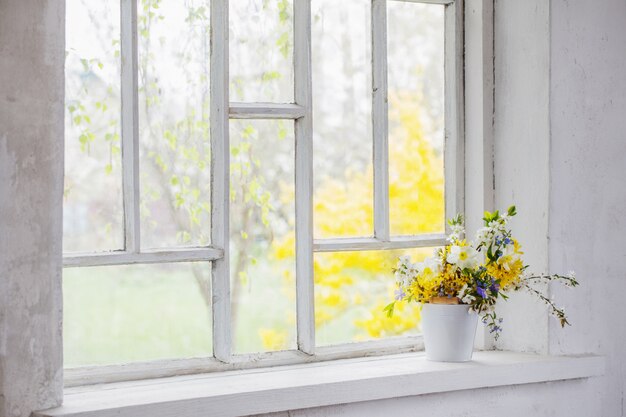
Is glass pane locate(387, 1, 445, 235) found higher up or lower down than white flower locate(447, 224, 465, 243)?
higher up

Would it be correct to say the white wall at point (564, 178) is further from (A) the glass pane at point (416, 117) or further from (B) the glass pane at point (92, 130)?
(B) the glass pane at point (92, 130)

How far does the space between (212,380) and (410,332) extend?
0.75 m

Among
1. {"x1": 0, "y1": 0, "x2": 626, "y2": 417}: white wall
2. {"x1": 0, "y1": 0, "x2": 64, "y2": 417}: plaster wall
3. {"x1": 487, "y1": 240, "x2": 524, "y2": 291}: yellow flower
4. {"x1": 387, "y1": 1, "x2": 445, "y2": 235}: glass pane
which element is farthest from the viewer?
{"x1": 387, "y1": 1, "x2": 445, "y2": 235}: glass pane

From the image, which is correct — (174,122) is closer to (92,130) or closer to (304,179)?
(92,130)

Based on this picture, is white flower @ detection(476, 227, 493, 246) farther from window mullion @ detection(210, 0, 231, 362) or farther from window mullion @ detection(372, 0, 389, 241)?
window mullion @ detection(210, 0, 231, 362)

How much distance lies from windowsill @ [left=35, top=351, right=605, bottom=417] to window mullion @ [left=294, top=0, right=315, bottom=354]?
6.0 inches

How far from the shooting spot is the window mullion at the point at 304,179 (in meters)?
2.65

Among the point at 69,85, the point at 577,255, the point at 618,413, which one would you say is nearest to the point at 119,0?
the point at 69,85

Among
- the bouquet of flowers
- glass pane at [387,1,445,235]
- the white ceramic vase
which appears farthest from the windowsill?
glass pane at [387,1,445,235]

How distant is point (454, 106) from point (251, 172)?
29.0 inches

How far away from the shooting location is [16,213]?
2078mm

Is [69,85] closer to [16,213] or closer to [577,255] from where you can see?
[16,213]

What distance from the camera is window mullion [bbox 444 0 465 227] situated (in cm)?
291

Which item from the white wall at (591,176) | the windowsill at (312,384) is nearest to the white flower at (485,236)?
the white wall at (591,176)
